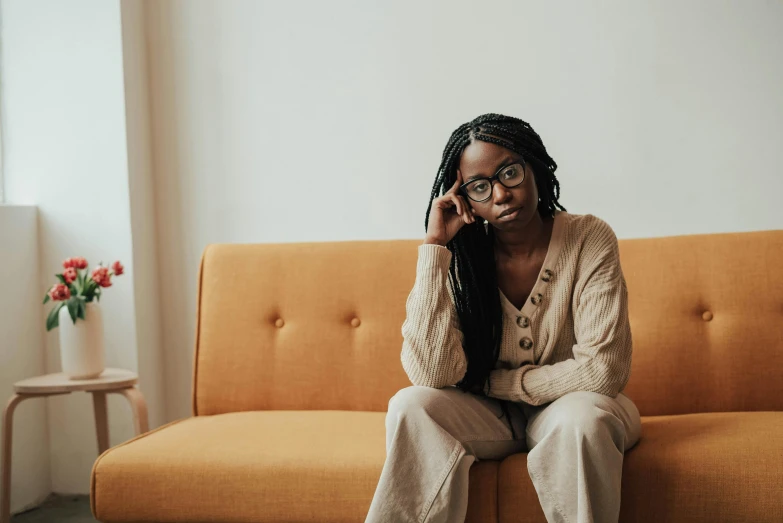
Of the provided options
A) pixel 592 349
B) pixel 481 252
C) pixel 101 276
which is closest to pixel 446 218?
pixel 481 252

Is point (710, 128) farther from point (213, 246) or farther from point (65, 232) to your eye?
point (65, 232)

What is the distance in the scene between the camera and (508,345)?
1725mm

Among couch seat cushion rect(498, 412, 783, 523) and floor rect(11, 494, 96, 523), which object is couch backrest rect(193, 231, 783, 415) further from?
floor rect(11, 494, 96, 523)

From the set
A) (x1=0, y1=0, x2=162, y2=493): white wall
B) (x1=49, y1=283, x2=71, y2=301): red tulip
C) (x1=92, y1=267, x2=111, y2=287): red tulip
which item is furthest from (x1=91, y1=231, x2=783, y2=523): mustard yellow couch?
(x1=0, y1=0, x2=162, y2=493): white wall

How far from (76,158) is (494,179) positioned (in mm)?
1694

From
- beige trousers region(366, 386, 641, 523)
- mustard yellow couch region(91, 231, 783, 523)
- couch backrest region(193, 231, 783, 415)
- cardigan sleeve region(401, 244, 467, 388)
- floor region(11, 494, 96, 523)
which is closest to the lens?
beige trousers region(366, 386, 641, 523)

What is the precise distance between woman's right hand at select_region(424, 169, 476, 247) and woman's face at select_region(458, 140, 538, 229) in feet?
0.14

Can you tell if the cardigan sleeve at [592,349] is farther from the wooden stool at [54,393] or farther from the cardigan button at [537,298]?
the wooden stool at [54,393]

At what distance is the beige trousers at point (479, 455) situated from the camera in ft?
4.57

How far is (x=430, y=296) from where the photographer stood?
1.68 meters

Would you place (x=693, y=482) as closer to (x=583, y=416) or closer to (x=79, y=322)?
(x=583, y=416)

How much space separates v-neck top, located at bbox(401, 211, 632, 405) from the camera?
1.60 m

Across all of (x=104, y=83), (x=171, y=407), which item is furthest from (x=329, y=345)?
(x=104, y=83)

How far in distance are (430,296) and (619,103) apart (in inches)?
46.2
